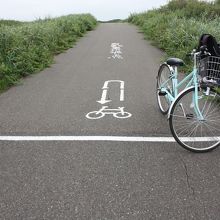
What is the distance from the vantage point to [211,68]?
4.20 m

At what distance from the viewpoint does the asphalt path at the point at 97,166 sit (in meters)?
3.29

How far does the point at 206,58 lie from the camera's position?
4.17 m

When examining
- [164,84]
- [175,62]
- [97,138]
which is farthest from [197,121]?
[97,138]

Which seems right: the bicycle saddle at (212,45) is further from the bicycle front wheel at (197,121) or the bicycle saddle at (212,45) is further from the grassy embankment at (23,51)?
the grassy embankment at (23,51)

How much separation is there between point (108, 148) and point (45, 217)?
164cm

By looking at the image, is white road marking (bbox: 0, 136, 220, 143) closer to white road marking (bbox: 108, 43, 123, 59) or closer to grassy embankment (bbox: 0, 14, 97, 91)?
grassy embankment (bbox: 0, 14, 97, 91)

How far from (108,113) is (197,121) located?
1961 millimetres

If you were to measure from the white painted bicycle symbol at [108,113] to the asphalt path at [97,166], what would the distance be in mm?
58

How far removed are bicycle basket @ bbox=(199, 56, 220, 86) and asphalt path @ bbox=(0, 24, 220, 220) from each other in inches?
40.9

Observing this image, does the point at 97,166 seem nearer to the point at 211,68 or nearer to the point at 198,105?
the point at 198,105

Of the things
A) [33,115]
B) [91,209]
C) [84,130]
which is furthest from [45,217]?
[33,115]

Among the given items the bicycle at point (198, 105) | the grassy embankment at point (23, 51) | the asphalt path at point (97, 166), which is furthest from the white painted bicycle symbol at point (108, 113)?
the grassy embankment at point (23, 51)

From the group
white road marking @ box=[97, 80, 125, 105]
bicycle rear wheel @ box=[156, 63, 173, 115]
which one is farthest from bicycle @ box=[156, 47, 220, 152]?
white road marking @ box=[97, 80, 125, 105]

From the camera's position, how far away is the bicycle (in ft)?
13.8
